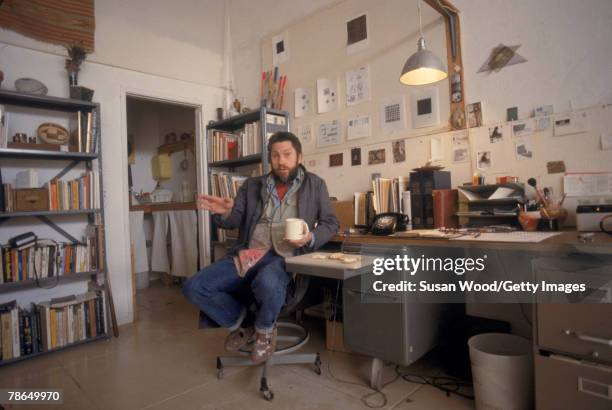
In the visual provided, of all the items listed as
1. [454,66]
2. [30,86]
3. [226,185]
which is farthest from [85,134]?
[454,66]

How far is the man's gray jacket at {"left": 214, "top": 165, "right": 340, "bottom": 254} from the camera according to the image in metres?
1.93

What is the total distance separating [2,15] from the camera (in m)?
2.48

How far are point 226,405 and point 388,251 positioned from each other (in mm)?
1003

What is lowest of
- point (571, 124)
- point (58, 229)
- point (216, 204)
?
point (58, 229)

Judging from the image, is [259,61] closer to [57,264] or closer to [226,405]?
[57,264]

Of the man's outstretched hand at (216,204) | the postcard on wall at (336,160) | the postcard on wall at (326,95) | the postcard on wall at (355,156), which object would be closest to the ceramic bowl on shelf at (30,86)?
the man's outstretched hand at (216,204)

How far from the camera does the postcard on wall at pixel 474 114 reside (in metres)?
2.10

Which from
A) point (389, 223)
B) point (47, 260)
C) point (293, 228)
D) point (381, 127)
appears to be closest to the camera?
point (293, 228)

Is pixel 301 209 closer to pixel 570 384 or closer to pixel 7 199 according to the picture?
pixel 570 384

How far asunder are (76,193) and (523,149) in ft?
9.34

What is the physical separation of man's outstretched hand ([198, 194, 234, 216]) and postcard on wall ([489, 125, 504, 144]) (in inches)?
59.4

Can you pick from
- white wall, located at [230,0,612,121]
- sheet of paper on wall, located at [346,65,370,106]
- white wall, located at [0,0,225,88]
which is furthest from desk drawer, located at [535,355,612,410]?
white wall, located at [0,0,225,88]

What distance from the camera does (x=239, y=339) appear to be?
1.86m

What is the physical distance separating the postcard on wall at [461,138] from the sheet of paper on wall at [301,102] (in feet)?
4.15
